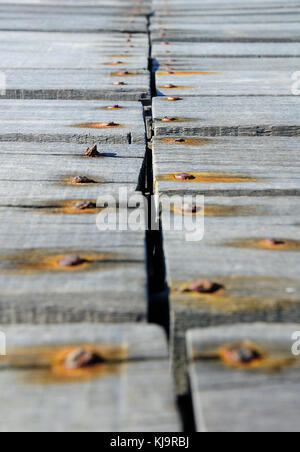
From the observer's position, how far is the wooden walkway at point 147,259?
2.61ft

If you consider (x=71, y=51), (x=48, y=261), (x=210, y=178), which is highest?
(x=71, y=51)

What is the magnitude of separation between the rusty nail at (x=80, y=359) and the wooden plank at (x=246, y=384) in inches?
5.7

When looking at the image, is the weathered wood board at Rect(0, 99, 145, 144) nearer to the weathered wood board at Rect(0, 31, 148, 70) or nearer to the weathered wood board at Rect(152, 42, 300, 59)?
the weathered wood board at Rect(0, 31, 148, 70)

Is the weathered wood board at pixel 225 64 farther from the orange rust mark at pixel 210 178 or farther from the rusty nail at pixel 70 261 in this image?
the rusty nail at pixel 70 261

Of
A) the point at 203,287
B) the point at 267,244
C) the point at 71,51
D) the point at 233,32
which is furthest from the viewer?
the point at 233,32

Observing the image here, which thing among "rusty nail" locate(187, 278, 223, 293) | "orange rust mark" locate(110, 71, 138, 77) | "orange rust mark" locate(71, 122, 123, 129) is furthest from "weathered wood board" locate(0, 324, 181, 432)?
A: "orange rust mark" locate(110, 71, 138, 77)

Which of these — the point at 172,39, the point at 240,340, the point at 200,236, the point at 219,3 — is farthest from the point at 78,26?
the point at 240,340

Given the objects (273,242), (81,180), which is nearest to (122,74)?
(81,180)

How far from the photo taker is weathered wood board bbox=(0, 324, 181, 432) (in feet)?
2.47

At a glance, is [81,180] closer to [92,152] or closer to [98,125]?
[92,152]

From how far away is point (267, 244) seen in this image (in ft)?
4.05

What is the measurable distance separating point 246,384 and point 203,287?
0.81ft

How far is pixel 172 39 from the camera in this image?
420 cm

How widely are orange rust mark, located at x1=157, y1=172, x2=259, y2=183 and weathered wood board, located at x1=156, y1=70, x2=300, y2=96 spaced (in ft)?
3.53
